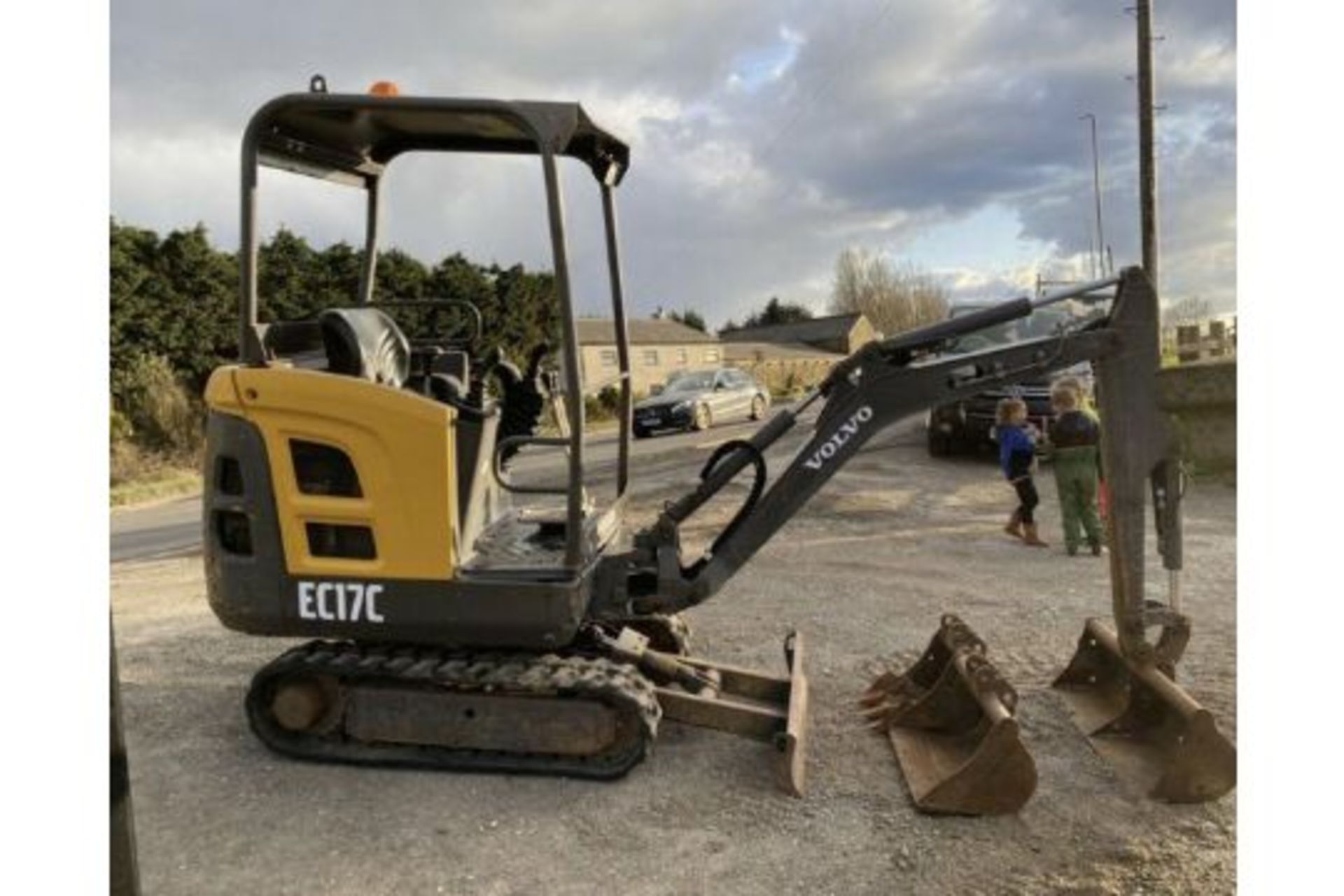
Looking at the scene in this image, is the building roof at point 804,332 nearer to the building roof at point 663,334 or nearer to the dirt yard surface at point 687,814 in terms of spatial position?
the building roof at point 663,334

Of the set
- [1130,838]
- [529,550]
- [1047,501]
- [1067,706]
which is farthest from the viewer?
[1047,501]

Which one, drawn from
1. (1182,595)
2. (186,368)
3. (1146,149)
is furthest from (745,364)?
(1182,595)

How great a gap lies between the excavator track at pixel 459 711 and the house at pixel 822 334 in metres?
57.2

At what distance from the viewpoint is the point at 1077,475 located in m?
8.82

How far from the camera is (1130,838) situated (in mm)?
3805

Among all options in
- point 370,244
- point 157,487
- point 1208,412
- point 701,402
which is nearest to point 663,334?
point 701,402

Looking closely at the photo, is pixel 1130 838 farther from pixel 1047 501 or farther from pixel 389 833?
pixel 1047 501

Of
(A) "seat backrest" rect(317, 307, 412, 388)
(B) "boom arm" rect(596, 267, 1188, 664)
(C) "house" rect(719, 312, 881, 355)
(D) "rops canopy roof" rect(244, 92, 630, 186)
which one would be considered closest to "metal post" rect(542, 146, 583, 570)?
(D) "rops canopy roof" rect(244, 92, 630, 186)

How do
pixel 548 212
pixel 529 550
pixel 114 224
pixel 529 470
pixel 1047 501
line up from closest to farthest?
pixel 548 212 → pixel 529 550 → pixel 529 470 → pixel 1047 501 → pixel 114 224

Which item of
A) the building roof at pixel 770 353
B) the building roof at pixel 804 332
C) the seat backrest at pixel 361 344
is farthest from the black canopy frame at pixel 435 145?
the building roof at pixel 804 332

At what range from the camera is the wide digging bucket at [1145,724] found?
3996 mm

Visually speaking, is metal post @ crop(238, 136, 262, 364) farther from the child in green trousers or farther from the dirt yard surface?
the child in green trousers

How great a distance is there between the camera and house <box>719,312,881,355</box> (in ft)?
215

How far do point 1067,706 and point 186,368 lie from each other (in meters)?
20.2
